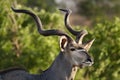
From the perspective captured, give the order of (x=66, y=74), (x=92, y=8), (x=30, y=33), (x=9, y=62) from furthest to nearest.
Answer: (x=92, y=8), (x=30, y=33), (x=9, y=62), (x=66, y=74)

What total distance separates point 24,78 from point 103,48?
3.88 meters

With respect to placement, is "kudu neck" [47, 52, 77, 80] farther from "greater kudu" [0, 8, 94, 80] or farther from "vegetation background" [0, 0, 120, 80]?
"vegetation background" [0, 0, 120, 80]

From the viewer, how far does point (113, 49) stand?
11.5 meters

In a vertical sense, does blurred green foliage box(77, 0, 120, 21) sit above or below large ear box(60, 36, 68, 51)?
below

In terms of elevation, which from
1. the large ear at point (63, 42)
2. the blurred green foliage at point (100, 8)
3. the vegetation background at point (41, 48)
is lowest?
the blurred green foliage at point (100, 8)

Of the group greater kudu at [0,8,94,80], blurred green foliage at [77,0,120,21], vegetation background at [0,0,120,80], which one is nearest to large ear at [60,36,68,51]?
greater kudu at [0,8,94,80]

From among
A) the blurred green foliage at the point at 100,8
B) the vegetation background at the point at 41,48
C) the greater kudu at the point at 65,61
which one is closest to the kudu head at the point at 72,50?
the greater kudu at the point at 65,61

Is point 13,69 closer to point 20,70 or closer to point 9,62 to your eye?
point 20,70

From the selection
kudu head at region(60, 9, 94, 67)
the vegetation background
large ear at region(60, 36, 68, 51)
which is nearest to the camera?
kudu head at region(60, 9, 94, 67)

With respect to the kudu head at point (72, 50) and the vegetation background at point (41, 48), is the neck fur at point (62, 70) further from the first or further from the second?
the vegetation background at point (41, 48)

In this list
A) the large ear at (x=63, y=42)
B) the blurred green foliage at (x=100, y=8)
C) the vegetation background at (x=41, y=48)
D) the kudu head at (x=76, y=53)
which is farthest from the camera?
the blurred green foliage at (x=100, y=8)

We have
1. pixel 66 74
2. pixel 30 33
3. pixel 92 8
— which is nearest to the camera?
pixel 66 74

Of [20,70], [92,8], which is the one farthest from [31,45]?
[92,8]

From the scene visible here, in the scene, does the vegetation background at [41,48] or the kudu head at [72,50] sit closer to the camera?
the kudu head at [72,50]
